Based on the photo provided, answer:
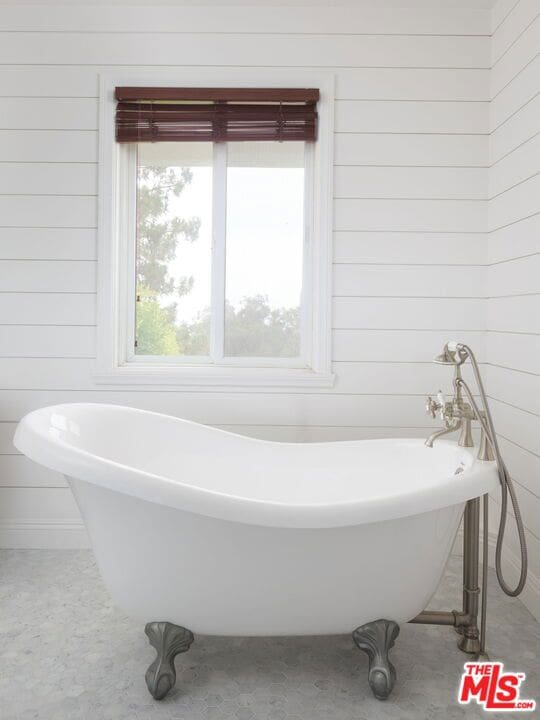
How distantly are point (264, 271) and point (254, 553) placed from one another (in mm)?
1525

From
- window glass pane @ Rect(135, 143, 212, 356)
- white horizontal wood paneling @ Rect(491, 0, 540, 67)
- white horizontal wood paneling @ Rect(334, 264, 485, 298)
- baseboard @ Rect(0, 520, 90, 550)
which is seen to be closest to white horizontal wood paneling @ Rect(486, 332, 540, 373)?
white horizontal wood paneling @ Rect(334, 264, 485, 298)

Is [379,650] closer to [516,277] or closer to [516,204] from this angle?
[516,277]

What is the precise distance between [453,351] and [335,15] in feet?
5.40

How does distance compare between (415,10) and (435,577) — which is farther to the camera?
(415,10)

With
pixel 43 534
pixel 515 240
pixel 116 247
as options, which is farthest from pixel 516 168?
pixel 43 534

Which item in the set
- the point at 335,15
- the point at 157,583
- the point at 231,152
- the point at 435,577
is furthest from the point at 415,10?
the point at 157,583

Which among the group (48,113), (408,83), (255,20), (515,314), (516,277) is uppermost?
(255,20)

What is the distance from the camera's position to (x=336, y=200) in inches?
97.7

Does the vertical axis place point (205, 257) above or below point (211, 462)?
above

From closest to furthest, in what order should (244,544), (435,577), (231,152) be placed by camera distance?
(244,544) → (435,577) → (231,152)

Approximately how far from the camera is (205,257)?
105 inches

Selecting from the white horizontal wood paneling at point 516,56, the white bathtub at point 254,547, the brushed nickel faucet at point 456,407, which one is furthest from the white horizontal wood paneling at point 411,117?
the white bathtub at point 254,547

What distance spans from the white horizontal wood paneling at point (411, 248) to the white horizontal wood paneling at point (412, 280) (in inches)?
1.2

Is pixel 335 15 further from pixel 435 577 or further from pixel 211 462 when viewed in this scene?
pixel 435 577
